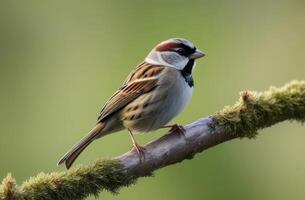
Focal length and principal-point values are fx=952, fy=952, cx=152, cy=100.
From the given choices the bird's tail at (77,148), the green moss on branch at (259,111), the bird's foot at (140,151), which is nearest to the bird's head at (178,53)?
the bird's tail at (77,148)

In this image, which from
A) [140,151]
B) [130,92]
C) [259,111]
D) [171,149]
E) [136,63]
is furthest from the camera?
[136,63]

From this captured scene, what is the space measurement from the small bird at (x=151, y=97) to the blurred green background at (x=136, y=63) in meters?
1.18

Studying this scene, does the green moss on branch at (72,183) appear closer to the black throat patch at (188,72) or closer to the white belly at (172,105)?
the white belly at (172,105)

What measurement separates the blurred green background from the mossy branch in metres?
1.76

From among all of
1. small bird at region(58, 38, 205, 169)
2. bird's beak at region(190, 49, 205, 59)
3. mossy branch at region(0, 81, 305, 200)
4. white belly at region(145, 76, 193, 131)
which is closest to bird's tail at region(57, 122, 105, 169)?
small bird at region(58, 38, 205, 169)

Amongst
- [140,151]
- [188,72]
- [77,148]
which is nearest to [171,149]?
[140,151]

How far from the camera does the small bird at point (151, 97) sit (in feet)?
15.1

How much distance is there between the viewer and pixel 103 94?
7559 mm

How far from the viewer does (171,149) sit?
3945mm

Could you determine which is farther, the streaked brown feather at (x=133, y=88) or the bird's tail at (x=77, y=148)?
the streaked brown feather at (x=133, y=88)

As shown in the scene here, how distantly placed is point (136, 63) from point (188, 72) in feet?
9.94

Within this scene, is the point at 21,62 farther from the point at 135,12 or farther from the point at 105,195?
the point at 105,195

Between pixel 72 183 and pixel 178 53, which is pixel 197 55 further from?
pixel 72 183

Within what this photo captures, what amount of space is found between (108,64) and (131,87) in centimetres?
339
